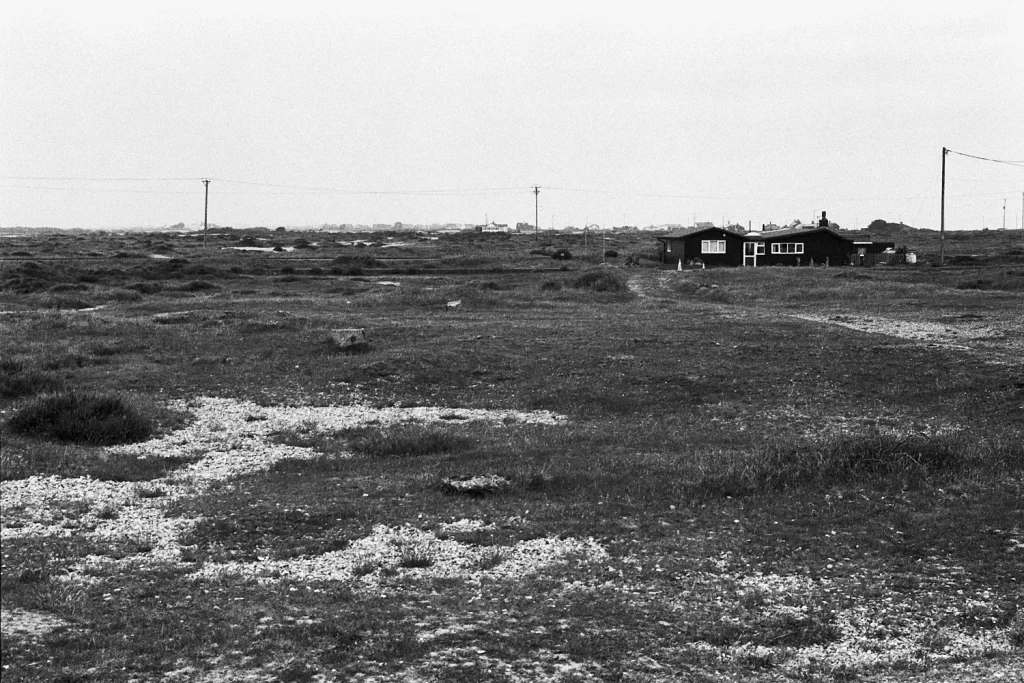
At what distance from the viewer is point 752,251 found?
83.6 meters

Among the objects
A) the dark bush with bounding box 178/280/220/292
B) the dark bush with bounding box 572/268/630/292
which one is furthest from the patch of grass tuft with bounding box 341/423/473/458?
the dark bush with bounding box 178/280/220/292

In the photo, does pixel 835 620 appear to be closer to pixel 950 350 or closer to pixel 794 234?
pixel 950 350

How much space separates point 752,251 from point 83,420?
73102mm

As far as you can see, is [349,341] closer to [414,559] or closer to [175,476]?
[175,476]

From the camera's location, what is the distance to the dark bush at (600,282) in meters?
51.0

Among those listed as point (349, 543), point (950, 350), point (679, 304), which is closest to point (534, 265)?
point (679, 304)

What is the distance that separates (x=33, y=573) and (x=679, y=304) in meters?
37.2

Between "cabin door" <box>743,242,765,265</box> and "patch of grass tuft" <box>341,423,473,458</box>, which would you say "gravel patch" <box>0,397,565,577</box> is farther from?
"cabin door" <box>743,242,765,265</box>

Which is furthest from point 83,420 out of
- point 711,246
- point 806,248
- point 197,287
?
point 806,248

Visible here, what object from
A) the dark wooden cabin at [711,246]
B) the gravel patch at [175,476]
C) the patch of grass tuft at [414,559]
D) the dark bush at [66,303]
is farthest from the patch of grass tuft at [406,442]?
the dark wooden cabin at [711,246]

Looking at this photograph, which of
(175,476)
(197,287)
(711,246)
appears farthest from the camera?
(711,246)

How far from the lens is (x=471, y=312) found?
39.6 metres

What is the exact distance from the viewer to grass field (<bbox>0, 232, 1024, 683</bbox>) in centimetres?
805

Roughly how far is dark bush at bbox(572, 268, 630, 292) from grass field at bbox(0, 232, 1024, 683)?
21.5 meters
